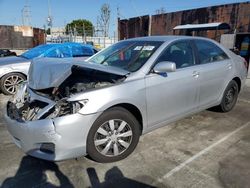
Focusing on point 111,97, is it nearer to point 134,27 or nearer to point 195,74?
point 195,74

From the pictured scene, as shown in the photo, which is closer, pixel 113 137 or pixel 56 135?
pixel 56 135

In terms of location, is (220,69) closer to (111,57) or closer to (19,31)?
(111,57)

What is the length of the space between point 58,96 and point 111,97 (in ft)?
2.13

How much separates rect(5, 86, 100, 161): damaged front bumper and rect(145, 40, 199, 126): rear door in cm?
91

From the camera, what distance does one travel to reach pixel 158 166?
284 centimetres

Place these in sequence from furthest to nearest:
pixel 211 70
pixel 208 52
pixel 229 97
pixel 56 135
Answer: pixel 229 97 < pixel 208 52 < pixel 211 70 < pixel 56 135

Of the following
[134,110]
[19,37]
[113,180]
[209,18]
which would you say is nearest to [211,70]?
[134,110]

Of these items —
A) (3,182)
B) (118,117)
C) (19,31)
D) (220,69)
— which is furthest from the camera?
(19,31)

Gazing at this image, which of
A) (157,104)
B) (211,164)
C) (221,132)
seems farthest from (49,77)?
(221,132)

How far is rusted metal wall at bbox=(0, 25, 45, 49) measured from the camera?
25375 mm

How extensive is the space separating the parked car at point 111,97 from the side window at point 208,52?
25 mm

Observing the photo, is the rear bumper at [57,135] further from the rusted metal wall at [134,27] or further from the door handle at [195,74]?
the rusted metal wall at [134,27]

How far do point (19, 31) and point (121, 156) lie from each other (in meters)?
27.1

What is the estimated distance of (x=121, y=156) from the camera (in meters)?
2.95
